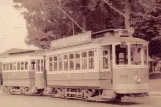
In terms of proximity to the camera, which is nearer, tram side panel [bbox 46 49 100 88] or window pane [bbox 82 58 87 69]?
tram side panel [bbox 46 49 100 88]

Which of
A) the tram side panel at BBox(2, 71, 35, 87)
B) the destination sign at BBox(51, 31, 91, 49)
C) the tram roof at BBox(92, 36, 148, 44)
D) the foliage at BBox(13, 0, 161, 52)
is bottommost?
the tram side panel at BBox(2, 71, 35, 87)

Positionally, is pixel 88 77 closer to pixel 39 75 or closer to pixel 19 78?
pixel 39 75

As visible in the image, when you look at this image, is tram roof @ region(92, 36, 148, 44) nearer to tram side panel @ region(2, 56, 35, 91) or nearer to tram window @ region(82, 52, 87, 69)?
tram window @ region(82, 52, 87, 69)

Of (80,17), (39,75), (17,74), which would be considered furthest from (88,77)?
(80,17)

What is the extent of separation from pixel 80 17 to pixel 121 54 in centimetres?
2182

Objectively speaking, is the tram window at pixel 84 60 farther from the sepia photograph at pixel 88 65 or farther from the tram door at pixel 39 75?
the tram door at pixel 39 75

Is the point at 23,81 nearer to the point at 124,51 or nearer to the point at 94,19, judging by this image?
the point at 124,51

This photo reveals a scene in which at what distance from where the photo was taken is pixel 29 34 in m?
49.3

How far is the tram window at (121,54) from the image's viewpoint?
19980mm

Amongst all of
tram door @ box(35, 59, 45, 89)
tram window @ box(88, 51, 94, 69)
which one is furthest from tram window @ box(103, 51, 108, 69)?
tram door @ box(35, 59, 45, 89)

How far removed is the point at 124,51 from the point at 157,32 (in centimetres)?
2282

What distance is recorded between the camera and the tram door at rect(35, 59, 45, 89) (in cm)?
2785

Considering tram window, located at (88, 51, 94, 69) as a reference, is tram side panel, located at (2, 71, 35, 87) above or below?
below

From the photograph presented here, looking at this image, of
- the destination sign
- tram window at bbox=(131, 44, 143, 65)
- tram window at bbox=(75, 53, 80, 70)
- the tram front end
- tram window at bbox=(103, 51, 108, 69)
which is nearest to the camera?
the tram front end
